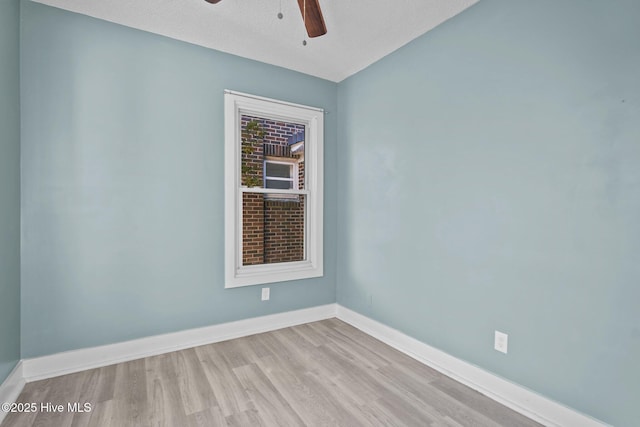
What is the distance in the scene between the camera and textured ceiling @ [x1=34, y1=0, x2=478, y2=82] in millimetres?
2205

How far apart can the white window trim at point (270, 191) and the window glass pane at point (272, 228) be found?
177 mm

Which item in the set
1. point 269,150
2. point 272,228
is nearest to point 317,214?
point 272,228

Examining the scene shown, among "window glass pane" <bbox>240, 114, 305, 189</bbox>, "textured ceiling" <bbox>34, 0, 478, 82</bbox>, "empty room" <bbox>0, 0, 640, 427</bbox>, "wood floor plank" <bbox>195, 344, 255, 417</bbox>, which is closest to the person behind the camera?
"empty room" <bbox>0, 0, 640, 427</bbox>

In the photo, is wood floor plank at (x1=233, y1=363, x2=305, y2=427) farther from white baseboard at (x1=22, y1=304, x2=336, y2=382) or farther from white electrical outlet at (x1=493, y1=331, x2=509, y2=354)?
white electrical outlet at (x1=493, y1=331, x2=509, y2=354)

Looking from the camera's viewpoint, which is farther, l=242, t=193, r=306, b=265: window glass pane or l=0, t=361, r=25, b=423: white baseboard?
l=242, t=193, r=306, b=265: window glass pane

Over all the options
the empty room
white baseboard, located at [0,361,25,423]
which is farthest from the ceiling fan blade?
white baseboard, located at [0,361,25,423]

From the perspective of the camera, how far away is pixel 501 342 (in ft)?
6.53

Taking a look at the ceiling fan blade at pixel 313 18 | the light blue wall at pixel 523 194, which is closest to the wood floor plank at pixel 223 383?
Answer: the light blue wall at pixel 523 194

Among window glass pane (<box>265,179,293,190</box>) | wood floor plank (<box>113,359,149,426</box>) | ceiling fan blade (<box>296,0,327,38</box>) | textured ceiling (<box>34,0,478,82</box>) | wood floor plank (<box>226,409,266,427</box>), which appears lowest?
wood floor plank (<box>226,409,266,427</box>)

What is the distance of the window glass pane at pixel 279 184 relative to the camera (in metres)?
3.51

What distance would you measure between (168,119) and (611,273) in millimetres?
3139

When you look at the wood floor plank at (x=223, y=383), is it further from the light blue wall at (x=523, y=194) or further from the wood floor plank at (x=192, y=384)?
the light blue wall at (x=523, y=194)

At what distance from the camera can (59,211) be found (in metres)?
2.27

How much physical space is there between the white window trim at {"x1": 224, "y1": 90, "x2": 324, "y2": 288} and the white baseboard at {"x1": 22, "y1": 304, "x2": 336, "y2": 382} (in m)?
0.39
